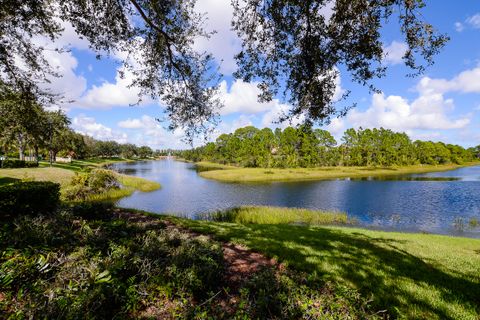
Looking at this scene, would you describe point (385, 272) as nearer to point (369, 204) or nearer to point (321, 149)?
point (369, 204)

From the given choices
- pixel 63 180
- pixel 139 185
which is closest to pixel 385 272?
pixel 63 180

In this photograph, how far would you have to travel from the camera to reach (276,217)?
20875 mm

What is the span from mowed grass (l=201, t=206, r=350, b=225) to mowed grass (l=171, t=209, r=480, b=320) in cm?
1032

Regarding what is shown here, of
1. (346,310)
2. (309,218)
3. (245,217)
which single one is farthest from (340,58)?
(309,218)

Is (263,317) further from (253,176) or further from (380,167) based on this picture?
(380,167)

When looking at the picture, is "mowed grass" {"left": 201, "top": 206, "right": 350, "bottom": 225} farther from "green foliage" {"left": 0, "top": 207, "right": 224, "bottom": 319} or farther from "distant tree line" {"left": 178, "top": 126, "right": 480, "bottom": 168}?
"distant tree line" {"left": 178, "top": 126, "right": 480, "bottom": 168}

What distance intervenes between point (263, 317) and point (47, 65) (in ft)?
34.1

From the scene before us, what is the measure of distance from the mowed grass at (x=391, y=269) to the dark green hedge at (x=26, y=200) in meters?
6.83

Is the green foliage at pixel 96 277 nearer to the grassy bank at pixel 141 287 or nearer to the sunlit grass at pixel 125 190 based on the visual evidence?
the grassy bank at pixel 141 287

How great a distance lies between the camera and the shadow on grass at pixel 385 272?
470 centimetres

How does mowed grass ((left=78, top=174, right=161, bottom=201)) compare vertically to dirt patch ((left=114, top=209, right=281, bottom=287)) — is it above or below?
below

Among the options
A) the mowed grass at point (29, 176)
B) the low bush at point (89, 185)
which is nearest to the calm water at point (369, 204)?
the low bush at point (89, 185)

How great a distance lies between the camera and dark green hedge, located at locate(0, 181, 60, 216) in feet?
30.8

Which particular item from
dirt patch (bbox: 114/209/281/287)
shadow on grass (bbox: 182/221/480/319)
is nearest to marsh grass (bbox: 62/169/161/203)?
dirt patch (bbox: 114/209/281/287)
